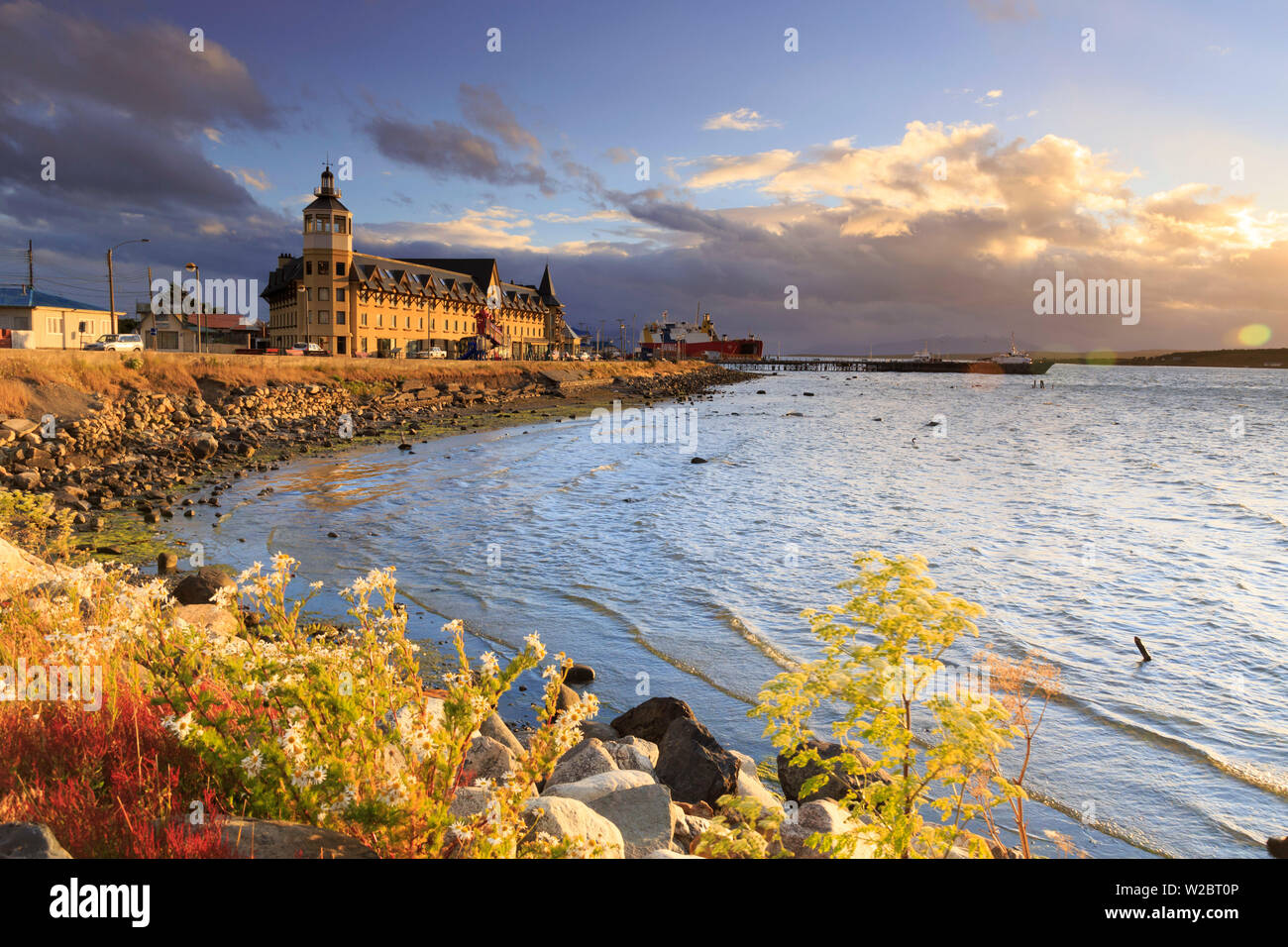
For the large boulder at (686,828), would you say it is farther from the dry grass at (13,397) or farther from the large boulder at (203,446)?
the dry grass at (13,397)

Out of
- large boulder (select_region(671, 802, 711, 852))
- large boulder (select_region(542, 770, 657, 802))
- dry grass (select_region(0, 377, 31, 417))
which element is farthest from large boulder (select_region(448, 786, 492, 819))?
dry grass (select_region(0, 377, 31, 417))

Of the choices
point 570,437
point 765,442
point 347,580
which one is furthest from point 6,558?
point 765,442

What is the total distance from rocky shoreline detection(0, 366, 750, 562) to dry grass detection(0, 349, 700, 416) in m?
1.00

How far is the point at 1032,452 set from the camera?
4400cm

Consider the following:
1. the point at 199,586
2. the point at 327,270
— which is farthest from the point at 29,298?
the point at 199,586

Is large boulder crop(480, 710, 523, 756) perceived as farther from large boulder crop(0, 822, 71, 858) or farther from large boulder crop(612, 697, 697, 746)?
large boulder crop(0, 822, 71, 858)

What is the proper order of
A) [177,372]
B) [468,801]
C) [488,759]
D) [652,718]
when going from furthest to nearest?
[177,372]
[652,718]
[488,759]
[468,801]

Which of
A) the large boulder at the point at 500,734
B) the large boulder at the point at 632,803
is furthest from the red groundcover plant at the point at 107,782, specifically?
the large boulder at the point at 500,734

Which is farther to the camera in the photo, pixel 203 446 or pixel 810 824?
pixel 203 446

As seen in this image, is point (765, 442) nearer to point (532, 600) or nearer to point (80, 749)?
point (532, 600)

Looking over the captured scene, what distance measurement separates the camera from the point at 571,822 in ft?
16.6

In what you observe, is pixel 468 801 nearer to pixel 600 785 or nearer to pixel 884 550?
pixel 600 785

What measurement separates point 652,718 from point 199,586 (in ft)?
26.0
